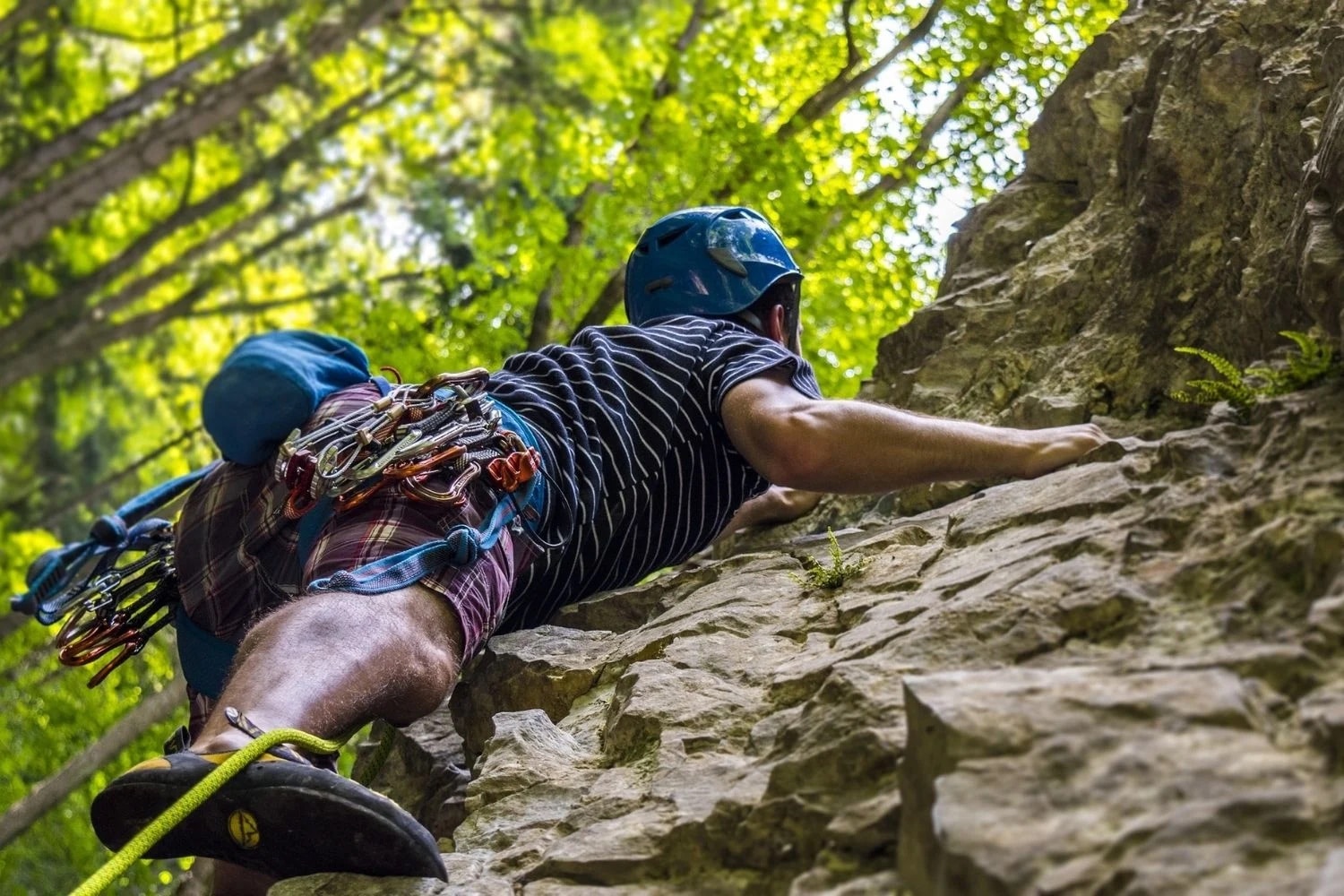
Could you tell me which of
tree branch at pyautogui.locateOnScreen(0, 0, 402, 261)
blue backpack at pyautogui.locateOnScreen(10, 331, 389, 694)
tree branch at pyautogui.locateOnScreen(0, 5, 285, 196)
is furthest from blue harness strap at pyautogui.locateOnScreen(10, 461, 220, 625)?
tree branch at pyautogui.locateOnScreen(0, 5, 285, 196)

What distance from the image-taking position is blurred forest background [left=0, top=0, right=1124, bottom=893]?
10.8 m

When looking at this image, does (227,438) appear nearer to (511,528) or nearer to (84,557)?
(511,528)

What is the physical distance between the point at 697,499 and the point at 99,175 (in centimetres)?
766

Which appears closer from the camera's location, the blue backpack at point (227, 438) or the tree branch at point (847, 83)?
the blue backpack at point (227, 438)

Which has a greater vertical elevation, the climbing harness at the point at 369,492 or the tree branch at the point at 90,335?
the tree branch at the point at 90,335

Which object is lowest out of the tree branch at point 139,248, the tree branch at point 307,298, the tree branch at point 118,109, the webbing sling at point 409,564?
the webbing sling at point 409,564

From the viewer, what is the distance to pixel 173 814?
2412mm

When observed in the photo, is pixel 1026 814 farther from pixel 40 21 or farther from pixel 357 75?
pixel 357 75

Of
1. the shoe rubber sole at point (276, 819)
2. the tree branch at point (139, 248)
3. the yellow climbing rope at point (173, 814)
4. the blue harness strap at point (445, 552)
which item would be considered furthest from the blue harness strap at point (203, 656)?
the tree branch at point (139, 248)

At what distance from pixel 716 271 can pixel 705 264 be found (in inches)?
2.4

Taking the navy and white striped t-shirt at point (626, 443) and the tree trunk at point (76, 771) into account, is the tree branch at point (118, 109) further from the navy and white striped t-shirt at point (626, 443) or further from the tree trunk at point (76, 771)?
the navy and white striped t-shirt at point (626, 443)

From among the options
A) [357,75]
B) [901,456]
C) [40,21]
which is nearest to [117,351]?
[40,21]

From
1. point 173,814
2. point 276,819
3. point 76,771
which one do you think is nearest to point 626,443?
point 276,819

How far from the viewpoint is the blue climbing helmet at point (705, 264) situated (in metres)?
4.98
